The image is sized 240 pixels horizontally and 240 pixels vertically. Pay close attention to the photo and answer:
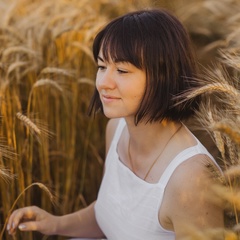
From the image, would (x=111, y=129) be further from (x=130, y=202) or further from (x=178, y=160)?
(x=178, y=160)

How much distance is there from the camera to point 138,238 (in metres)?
1.55

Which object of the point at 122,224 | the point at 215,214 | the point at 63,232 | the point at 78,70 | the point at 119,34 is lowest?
the point at 63,232

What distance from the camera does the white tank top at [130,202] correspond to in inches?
58.0

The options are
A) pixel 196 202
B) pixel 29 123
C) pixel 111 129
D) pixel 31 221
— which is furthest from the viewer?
pixel 111 129

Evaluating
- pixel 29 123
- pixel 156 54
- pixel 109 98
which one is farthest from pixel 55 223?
pixel 156 54

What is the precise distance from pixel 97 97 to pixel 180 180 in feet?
1.63

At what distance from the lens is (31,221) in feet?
5.52

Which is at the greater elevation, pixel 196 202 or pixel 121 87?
pixel 121 87

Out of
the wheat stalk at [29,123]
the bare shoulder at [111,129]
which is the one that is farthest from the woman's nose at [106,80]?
the bare shoulder at [111,129]

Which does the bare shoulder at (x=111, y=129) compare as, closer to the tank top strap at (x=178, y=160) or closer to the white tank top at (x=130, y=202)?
the white tank top at (x=130, y=202)

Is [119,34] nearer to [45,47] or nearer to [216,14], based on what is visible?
[45,47]

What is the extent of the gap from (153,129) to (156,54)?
0.24 meters

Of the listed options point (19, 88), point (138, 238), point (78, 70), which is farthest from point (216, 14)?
point (138, 238)

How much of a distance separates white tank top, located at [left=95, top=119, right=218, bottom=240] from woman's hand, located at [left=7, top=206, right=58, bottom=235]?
0.16 metres
